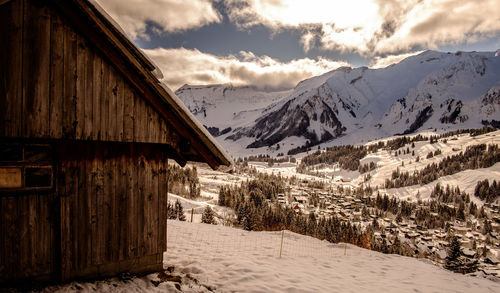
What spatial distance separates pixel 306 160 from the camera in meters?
200

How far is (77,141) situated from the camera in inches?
222

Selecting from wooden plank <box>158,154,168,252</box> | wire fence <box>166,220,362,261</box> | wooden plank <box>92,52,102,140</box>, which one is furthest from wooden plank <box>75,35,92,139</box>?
wire fence <box>166,220,362,261</box>

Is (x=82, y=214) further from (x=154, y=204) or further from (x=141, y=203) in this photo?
(x=154, y=204)

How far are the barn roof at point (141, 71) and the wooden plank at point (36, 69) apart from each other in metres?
0.39

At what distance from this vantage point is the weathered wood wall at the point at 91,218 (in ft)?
16.7

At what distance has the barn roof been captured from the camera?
16.5 feet

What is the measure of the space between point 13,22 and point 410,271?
16.5 meters

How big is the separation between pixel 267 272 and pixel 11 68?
8.53 meters

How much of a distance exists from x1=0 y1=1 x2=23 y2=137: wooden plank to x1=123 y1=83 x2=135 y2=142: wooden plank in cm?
164

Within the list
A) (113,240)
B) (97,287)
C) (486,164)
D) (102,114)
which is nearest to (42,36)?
(102,114)

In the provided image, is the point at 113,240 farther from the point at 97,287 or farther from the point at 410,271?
the point at 410,271

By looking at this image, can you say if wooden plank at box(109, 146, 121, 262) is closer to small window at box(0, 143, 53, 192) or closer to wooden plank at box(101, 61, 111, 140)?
wooden plank at box(101, 61, 111, 140)

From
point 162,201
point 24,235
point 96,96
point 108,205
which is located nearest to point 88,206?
point 108,205

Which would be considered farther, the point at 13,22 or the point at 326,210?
the point at 326,210
